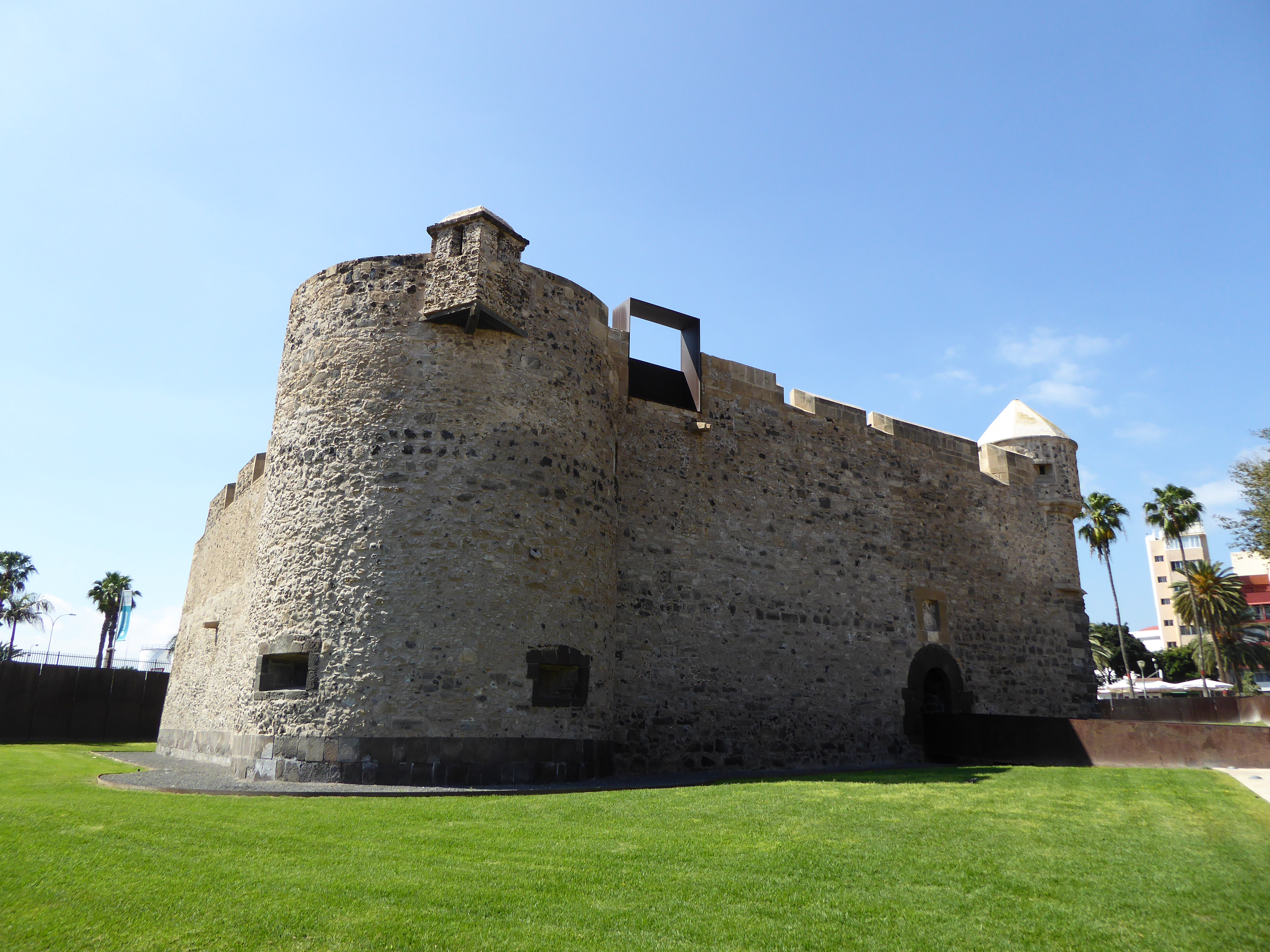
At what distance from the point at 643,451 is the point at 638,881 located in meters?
8.92

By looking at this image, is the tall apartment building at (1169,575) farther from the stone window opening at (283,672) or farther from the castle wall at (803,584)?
the stone window opening at (283,672)

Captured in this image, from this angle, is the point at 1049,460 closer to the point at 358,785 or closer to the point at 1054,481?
the point at 1054,481

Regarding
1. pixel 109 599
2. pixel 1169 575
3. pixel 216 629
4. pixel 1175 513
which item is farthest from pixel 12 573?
pixel 1169 575

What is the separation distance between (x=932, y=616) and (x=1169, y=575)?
71.8 metres

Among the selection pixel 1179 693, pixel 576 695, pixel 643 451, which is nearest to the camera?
pixel 576 695

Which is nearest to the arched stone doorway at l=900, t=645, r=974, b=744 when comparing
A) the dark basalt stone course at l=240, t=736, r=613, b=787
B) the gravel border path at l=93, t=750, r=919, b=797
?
the gravel border path at l=93, t=750, r=919, b=797

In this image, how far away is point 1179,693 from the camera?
3784 cm

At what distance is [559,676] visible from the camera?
1083cm

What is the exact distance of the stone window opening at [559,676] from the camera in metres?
Answer: 10.3

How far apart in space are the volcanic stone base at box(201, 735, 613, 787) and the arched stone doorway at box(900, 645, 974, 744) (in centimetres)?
811

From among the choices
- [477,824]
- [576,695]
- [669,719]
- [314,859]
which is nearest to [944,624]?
[669,719]

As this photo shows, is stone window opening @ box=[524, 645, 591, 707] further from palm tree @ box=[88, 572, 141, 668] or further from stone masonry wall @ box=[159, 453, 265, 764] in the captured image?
palm tree @ box=[88, 572, 141, 668]

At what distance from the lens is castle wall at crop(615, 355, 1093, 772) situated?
499 inches

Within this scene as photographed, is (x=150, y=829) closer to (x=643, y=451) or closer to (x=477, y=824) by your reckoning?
(x=477, y=824)
